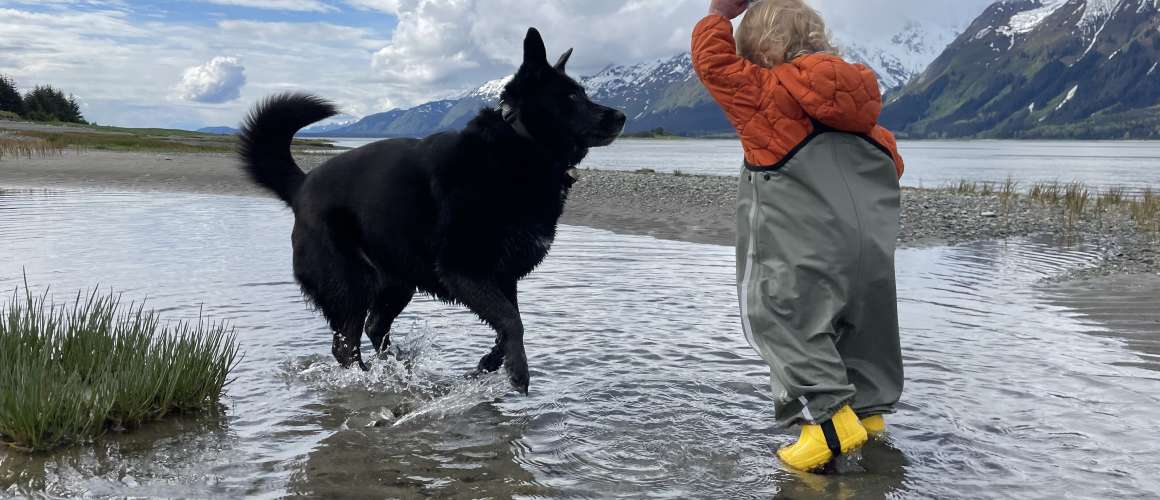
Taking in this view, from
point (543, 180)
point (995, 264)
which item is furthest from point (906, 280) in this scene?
point (543, 180)

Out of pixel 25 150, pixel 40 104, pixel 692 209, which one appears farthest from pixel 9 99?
pixel 692 209

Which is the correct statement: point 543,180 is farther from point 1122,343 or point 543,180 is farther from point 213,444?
point 1122,343

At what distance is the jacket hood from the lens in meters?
3.17

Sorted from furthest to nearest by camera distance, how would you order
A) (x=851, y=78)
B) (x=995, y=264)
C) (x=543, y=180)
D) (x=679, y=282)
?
(x=995, y=264) → (x=679, y=282) → (x=543, y=180) → (x=851, y=78)

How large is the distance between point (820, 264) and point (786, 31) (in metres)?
0.99

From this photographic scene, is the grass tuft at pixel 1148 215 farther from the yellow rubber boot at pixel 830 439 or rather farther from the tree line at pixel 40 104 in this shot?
the tree line at pixel 40 104

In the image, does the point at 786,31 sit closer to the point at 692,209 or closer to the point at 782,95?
the point at 782,95

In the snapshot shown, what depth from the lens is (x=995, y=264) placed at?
9609 millimetres

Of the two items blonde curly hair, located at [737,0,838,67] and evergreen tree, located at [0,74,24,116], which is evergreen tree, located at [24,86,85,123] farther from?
blonde curly hair, located at [737,0,838,67]

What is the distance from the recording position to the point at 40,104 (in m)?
73.3

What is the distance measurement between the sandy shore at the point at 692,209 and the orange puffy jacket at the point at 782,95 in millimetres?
5805

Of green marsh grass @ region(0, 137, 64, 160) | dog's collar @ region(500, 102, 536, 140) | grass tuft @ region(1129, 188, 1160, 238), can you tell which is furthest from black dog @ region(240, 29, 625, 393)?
green marsh grass @ region(0, 137, 64, 160)

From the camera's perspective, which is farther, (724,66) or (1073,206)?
(1073,206)

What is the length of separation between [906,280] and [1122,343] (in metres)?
2.81
